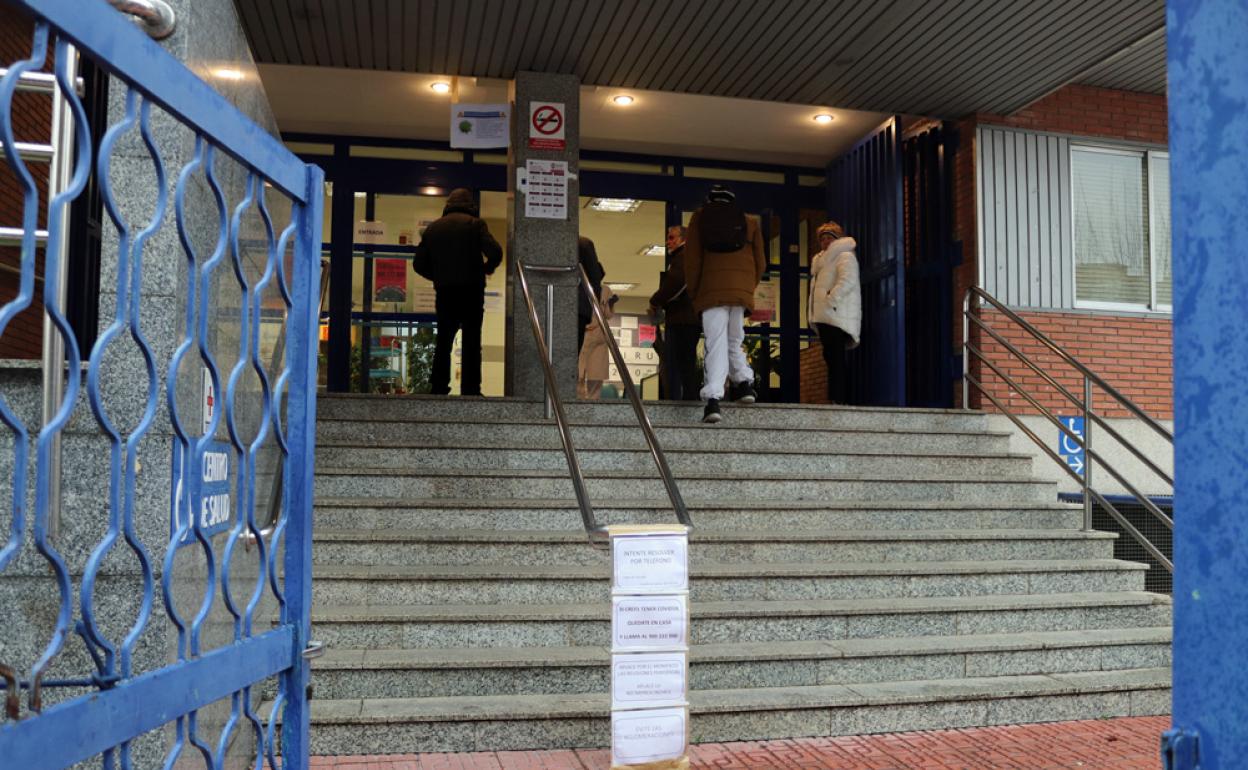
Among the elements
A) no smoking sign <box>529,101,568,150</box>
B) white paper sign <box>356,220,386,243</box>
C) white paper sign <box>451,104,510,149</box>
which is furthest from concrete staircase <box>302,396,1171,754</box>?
white paper sign <box>356,220,386,243</box>

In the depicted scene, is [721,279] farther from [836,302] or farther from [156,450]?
[156,450]

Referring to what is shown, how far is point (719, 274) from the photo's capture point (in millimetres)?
7586

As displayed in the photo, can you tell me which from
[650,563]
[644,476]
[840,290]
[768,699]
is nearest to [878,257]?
[840,290]

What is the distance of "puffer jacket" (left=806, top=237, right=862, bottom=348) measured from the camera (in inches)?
342

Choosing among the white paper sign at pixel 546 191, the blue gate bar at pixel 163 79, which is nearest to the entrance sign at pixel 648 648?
the blue gate bar at pixel 163 79

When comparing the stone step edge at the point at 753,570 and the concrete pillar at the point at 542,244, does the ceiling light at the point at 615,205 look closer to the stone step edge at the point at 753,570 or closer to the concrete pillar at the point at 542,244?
the concrete pillar at the point at 542,244

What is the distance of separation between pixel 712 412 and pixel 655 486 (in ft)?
3.39

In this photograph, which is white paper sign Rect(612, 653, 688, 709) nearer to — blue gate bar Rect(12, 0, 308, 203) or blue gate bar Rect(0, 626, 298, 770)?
blue gate bar Rect(0, 626, 298, 770)

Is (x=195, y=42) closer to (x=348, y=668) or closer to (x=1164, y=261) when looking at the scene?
(x=348, y=668)

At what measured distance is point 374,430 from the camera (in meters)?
6.78

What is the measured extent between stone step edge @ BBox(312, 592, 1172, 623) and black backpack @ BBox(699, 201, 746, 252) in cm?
284

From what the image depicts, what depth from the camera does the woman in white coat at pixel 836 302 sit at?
8.70 metres

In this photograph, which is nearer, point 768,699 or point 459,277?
point 768,699

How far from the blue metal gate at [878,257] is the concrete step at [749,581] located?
137 inches
